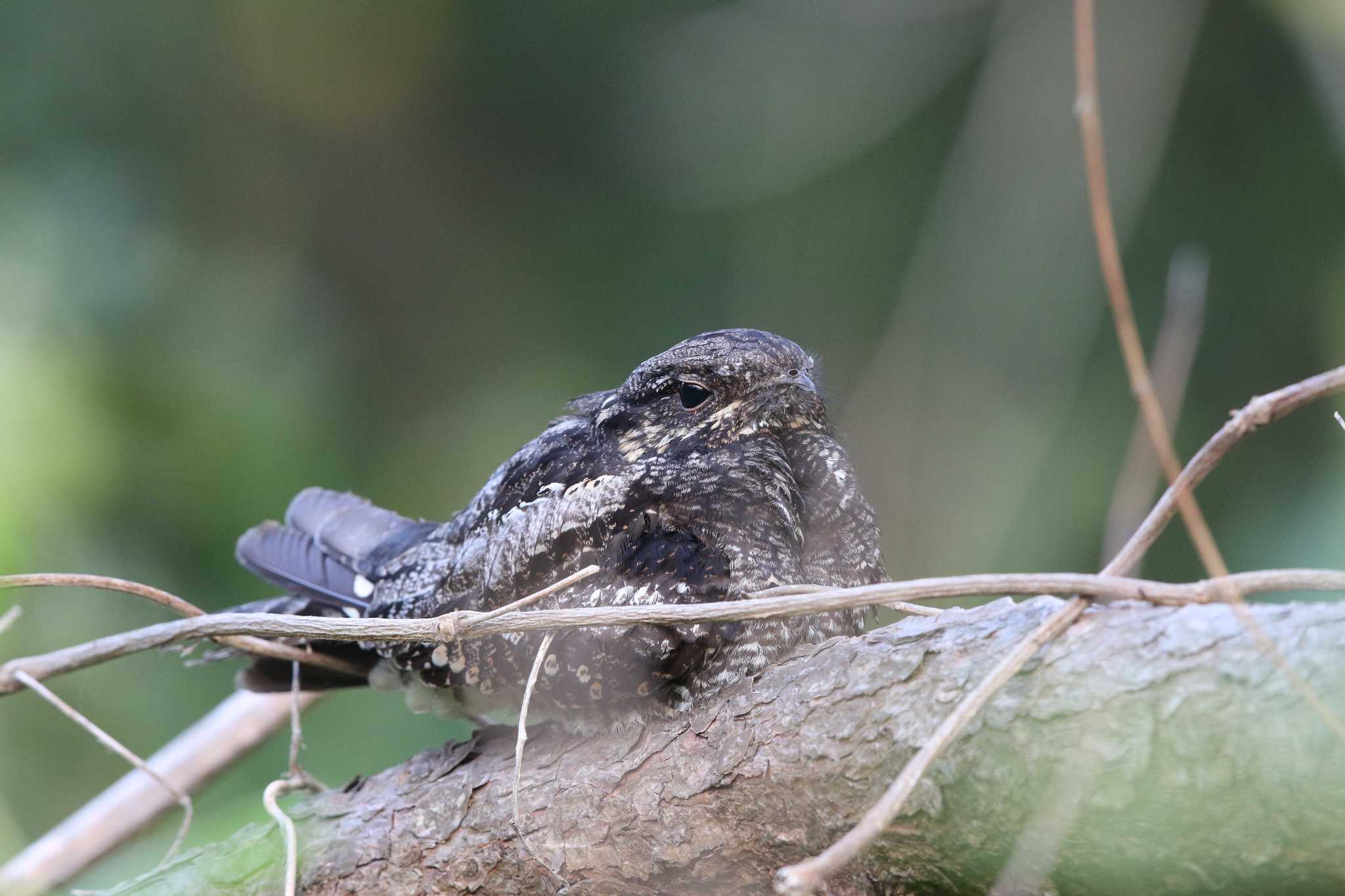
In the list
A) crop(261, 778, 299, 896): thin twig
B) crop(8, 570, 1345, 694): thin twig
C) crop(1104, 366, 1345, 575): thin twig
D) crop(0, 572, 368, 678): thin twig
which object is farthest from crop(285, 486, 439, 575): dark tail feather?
crop(1104, 366, 1345, 575): thin twig

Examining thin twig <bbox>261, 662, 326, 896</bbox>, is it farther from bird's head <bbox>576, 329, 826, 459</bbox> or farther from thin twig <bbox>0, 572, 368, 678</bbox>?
bird's head <bbox>576, 329, 826, 459</bbox>

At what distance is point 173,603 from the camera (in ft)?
6.83

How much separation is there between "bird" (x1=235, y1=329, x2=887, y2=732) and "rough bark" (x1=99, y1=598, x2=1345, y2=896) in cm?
12

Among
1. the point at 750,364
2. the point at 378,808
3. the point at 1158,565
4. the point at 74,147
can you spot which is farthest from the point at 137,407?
the point at 1158,565

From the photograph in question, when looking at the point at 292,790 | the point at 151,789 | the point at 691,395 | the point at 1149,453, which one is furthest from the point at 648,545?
the point at 151,789

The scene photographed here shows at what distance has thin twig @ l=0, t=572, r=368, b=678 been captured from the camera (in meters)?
1.96

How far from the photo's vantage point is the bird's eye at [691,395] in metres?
2.37

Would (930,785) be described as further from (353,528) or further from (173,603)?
(353,528)

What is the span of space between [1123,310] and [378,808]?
1.73m

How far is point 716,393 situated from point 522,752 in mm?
822

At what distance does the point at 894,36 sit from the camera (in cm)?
379

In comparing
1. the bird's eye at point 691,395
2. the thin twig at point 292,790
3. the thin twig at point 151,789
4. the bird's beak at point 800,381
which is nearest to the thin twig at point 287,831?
the thin twig at point 292,790

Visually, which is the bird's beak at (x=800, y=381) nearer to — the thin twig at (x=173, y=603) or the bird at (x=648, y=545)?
the bird at (x=648, y=545)

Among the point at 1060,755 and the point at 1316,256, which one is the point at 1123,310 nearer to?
the point at 1060,755
